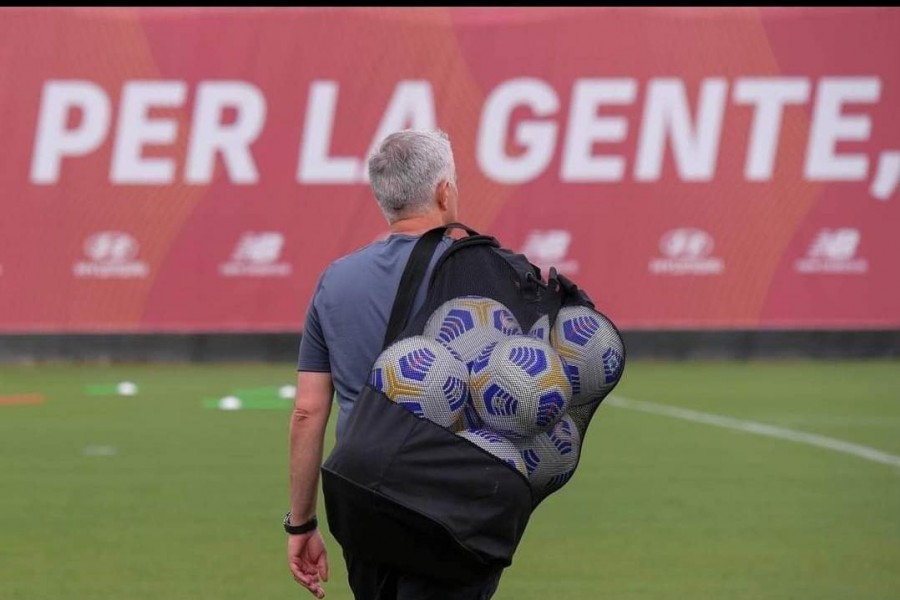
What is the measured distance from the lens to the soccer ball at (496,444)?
4082 mm

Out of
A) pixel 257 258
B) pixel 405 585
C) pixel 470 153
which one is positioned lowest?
pixel 257 258

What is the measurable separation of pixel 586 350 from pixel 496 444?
0.32 meters

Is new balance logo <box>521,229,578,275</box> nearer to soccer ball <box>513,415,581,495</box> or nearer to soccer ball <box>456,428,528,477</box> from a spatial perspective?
soccer ball <box>513,415,581,495</box>

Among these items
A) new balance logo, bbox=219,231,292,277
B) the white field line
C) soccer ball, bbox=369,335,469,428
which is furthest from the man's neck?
new balance logo, bbox=219,231,292,277

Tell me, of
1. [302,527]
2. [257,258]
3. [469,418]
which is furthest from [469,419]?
[257,258]

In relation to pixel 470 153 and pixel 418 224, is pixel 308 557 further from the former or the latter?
pixel 470 153

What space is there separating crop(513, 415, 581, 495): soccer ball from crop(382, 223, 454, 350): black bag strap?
39 cm

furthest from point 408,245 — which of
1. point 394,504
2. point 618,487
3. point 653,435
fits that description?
point 653,435

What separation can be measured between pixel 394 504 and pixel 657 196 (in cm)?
1903

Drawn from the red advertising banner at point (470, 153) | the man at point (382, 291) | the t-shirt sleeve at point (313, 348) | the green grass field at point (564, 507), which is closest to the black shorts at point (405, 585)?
the man at point (382, 291)

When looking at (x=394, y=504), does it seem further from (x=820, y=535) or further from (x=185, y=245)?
(x=185, y=245)

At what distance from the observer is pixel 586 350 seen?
167 inches

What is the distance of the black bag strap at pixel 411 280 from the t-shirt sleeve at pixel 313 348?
0.79 feet

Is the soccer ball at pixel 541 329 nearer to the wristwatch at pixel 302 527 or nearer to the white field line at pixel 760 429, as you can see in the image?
the wristwatch at pixel 302 527
